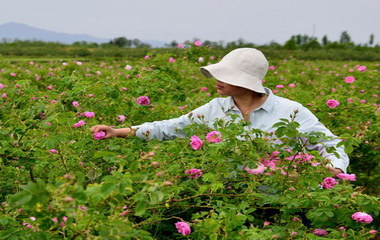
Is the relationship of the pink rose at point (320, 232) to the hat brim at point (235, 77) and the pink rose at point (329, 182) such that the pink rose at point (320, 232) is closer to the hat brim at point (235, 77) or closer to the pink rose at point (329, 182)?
the pink rose at point (329, 182)

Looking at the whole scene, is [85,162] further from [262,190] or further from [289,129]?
[289,129]

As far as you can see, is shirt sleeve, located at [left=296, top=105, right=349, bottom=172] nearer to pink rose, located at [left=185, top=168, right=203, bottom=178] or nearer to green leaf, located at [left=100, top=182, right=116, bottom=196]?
pink rose, located at [left=185, top=168, right=203, bottom=178]

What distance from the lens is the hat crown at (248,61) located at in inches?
97.1

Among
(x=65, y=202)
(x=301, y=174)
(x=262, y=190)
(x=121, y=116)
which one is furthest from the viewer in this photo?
(x=121, y=116)

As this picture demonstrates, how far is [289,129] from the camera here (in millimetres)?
1882

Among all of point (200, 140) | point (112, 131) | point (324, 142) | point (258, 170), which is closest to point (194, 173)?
point (200, 140)

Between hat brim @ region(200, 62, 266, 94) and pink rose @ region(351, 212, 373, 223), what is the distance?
0.82 metres

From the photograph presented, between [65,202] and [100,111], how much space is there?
1703 mm

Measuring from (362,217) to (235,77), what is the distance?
942mm

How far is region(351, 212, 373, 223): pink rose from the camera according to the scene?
184cm

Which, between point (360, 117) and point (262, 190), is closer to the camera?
point (262, 190)

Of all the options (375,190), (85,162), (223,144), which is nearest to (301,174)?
(223,144)

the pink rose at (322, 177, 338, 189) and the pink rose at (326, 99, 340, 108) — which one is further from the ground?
the pink rose at (326, 99, 340, 108)

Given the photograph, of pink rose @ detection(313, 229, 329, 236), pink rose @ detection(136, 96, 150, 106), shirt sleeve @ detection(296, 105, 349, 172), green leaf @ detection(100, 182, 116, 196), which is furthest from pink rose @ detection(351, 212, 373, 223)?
pink rose @ detection(136, 96, 150, 106)
